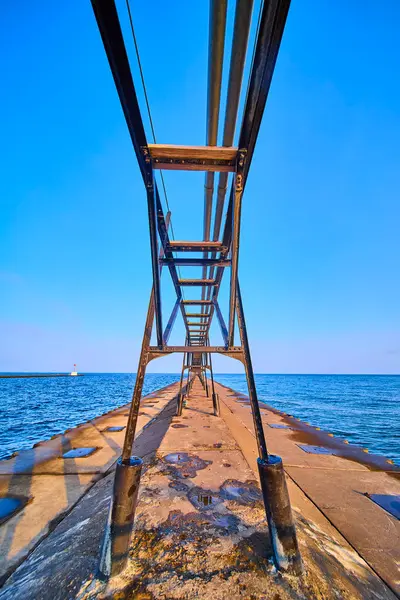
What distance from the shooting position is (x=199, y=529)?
2.49 meters

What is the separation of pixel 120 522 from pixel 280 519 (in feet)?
4.42

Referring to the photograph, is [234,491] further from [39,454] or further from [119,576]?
[39,454]

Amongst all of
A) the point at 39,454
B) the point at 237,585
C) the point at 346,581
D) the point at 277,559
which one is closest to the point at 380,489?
the point at 346,581

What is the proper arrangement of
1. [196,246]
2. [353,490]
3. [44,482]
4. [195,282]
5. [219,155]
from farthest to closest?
1. [195,282]
2. [44,482]
3. [353,490]
4. [196,246]
5. [219,155]

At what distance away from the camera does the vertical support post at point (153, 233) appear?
92.9 inches

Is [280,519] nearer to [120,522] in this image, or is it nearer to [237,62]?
[120,522]

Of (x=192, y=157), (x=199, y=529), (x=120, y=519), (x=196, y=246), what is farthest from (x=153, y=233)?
(x=199, y=529)

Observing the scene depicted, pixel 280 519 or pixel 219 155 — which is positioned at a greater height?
pixel 219 155

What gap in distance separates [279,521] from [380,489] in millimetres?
3463

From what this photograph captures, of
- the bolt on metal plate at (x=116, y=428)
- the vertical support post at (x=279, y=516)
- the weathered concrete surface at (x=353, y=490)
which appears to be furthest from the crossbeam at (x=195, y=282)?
the bolt on metal plate at (x=116, y=428)

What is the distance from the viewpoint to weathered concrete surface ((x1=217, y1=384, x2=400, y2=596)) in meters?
2.55

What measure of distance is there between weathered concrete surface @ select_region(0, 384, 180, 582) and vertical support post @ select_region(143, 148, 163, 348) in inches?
100

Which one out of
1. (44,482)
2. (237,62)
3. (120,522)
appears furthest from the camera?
(44,482)

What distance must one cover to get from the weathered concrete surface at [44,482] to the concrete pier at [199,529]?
0.06 feet
